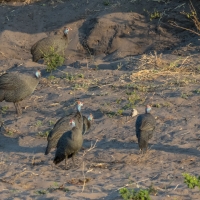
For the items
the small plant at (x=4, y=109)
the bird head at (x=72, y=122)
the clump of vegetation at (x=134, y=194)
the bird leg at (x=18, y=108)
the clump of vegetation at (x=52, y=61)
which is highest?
the bird head at (x=72, y=122)

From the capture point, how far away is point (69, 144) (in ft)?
26.3

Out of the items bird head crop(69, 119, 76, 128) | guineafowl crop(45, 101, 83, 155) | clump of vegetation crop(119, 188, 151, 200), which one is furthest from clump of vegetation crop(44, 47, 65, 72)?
clump of vegetation crop(119, 188, 151, 200)

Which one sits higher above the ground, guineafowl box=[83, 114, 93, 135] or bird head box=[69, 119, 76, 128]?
bird head box=[69, 119, 76, 128]

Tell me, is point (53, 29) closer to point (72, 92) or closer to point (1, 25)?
point (1, 25)

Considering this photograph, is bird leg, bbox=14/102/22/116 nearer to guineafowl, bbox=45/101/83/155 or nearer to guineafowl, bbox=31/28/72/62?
guineafowl, bbox=45/101/83/155

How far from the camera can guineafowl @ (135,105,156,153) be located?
823 centimetres

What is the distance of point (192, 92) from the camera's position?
33.6ft

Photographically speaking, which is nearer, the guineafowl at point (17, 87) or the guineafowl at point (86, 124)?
the guineafowl at point (86, 124)

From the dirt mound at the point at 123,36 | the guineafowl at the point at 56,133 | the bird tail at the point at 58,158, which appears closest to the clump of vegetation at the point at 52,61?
the dirt mound at the point at 123,36

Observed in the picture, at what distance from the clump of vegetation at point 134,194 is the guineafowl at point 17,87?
4.20 meters

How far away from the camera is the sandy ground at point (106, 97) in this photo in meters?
7.55

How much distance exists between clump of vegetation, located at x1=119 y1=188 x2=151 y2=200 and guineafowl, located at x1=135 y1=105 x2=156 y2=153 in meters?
A: 1.78

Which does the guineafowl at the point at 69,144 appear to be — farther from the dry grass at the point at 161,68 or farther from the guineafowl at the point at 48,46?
the guineafowl at the point at 48,46

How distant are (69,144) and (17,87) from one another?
2.61 metres
